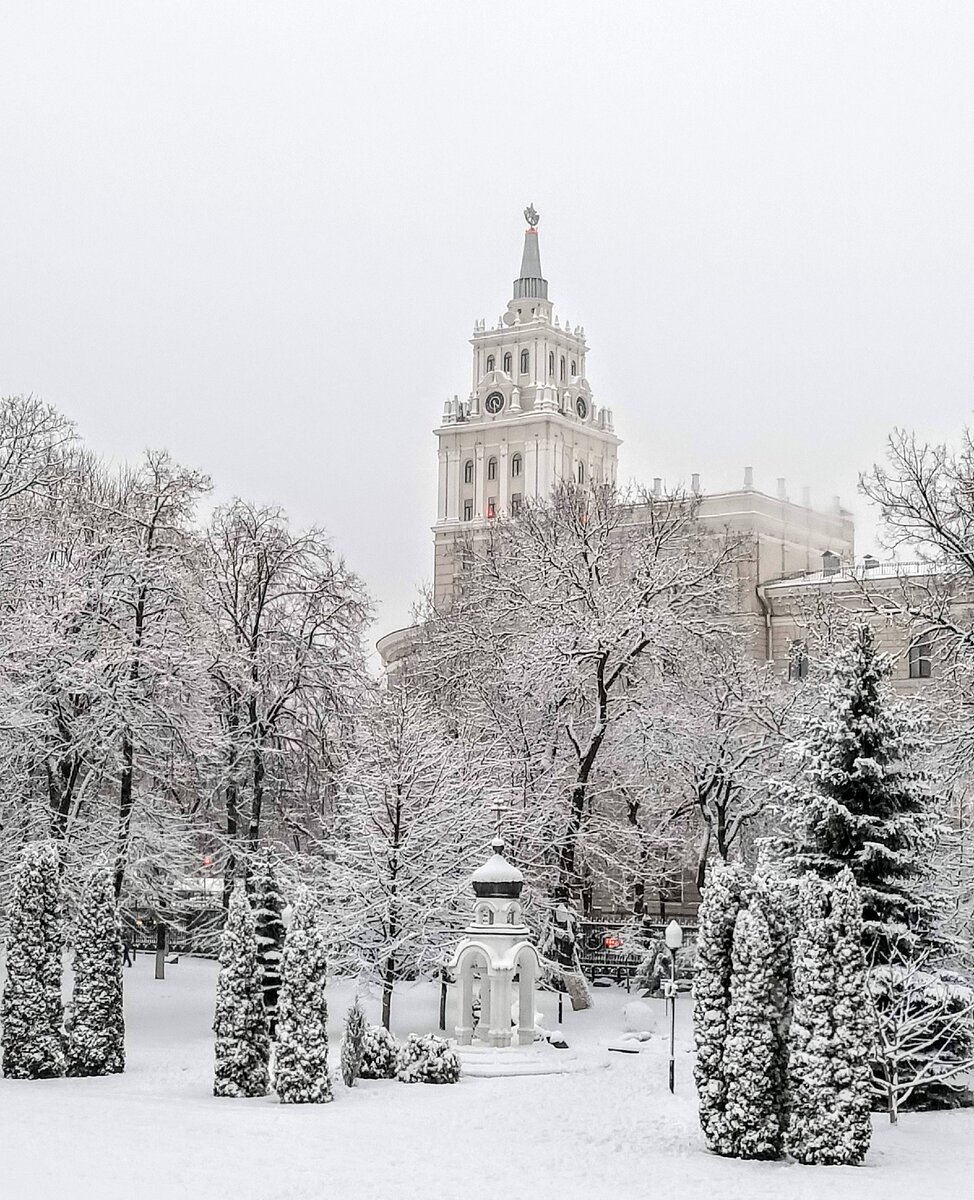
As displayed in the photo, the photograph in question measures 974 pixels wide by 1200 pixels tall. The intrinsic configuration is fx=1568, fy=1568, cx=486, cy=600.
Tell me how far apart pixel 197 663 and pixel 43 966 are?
24.4 feet

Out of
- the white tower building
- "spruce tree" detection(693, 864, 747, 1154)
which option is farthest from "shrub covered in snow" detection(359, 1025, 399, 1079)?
the white tower building

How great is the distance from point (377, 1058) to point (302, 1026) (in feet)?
9.62

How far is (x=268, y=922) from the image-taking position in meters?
25.3

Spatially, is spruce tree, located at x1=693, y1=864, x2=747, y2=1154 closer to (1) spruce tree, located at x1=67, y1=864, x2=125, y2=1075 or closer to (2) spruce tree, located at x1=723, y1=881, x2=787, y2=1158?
(2) spruce tree, located at x1=723, y1=881, x2=787, y2=1158

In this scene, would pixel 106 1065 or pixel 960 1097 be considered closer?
pixel 960 1097

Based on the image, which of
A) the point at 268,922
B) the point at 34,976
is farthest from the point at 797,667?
the point at 34,976

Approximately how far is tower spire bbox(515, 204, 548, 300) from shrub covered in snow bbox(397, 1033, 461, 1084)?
75.0 m

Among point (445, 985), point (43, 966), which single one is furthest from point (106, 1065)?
point (445, 985)

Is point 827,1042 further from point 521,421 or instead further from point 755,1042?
point 521,421

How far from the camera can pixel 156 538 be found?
Answer: 33.1 metres

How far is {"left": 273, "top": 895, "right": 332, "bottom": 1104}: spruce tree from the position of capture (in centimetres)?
2264

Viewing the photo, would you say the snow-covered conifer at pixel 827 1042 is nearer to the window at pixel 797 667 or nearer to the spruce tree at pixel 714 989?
the spruce tree at pixel 714 989

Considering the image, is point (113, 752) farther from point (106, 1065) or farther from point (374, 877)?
point (106, 1065)

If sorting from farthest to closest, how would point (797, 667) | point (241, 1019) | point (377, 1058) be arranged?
1. point (797, 667)
2. point (377, 1058)
3. point (241, 1019)
